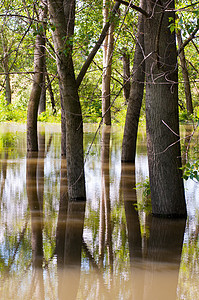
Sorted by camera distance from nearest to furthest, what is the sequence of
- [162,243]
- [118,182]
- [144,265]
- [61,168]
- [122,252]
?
[144,265] → [122,252] → [162,243] → [118,182] → [61,168]

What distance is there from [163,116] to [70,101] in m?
1.92

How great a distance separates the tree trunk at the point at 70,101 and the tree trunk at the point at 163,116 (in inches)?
57.9

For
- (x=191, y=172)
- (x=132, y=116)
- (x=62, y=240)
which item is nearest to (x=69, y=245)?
(x=62, y=240)

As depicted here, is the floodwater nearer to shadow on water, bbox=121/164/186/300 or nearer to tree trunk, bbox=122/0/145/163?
shadow on water, bbox=121/164/186/300

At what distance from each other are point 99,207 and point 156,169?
1.54 metres

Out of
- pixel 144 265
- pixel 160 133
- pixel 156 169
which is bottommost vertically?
pixel 144 265

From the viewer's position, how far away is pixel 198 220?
8.29 m

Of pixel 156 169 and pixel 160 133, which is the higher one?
pixel 160 133

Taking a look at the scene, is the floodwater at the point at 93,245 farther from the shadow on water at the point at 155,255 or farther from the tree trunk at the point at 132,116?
the tree trunk at the point at 132,116

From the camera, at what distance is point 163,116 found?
321 inches

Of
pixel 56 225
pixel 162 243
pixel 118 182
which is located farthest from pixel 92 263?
pixel 118 182

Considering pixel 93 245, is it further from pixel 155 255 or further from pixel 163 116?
pixel 163 116

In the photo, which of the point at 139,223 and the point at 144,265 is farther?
the point at 139,223

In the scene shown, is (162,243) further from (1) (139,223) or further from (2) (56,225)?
(2) (56,225)
